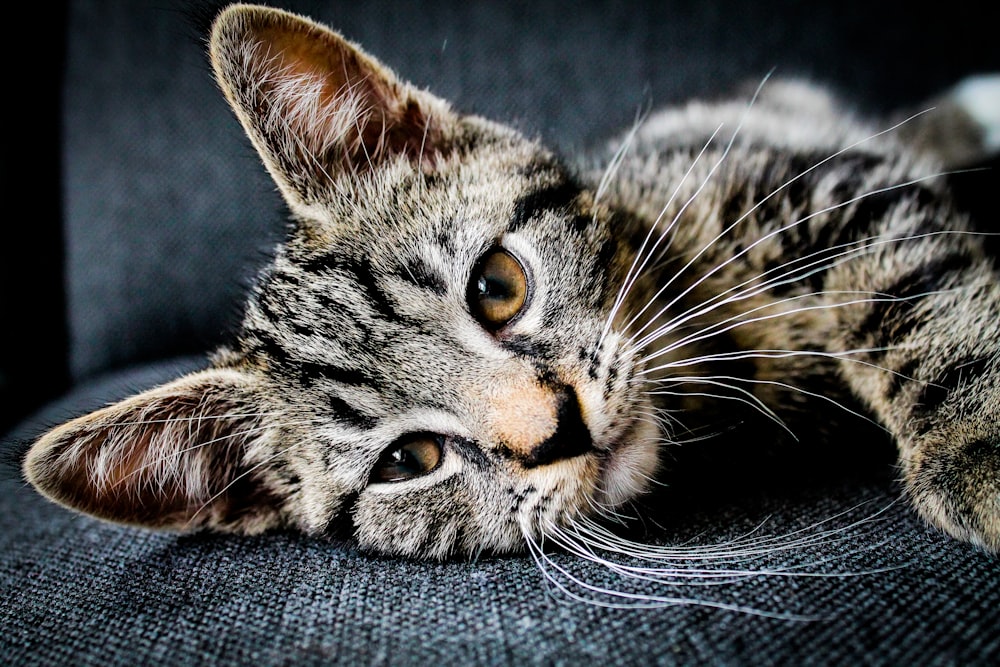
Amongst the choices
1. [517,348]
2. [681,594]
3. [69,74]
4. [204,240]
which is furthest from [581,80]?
[681,594]

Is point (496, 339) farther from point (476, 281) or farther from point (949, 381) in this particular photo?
point (949, 381)

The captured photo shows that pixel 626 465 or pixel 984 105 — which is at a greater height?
pixel 984 105

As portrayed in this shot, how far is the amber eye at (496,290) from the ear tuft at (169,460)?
31 cm

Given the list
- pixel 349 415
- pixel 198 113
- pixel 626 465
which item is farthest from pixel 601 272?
pixel 198 113

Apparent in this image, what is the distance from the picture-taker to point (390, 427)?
77 cm

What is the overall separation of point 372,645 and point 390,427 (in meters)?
0.24

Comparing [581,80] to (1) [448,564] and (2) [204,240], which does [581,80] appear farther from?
(1) [448,564]

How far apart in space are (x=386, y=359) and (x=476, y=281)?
A: 0.46ft

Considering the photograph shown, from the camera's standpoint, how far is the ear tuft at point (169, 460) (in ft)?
2.47

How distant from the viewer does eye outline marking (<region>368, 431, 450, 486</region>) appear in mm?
771

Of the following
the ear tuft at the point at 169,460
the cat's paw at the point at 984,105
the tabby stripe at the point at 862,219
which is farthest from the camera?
the cat's paw at the point at 984,105

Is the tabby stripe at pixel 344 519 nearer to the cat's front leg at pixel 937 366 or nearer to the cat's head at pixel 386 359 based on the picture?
the cat's head at pixel 386 359

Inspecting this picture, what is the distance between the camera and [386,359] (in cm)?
75

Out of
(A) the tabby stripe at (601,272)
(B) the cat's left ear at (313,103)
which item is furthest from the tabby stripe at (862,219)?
(B) the cat's left ear at (313,103)
